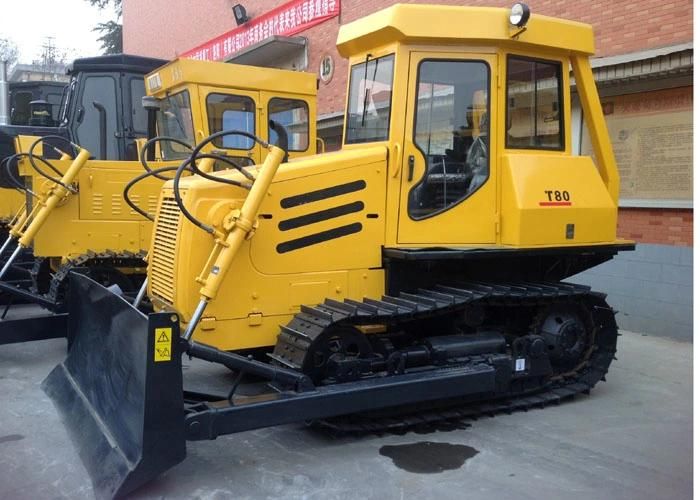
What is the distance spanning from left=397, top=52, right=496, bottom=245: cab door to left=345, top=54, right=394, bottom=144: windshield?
0.68 ft

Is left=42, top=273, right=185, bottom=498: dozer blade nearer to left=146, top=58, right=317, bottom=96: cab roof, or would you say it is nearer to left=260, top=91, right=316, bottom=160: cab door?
left=146, top=58, right=317, bottom=96: cab roof

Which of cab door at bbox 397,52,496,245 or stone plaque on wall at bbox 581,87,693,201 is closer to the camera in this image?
cab door at bbox 397,52,496,245

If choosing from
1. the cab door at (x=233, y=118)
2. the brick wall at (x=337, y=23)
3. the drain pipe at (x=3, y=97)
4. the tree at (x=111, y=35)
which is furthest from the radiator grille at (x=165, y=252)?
the tree at (x=111, y=35)

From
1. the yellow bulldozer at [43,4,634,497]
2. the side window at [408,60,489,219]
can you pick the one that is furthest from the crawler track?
the side window at [408,60,489,219]

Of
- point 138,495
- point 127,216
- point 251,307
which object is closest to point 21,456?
point 138,495

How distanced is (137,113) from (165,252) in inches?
199

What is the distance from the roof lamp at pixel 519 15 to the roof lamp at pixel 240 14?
44.0 feet

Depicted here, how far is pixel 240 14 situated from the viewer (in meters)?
17.4

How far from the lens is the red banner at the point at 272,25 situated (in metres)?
14.9

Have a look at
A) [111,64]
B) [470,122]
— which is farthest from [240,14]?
[470,122]

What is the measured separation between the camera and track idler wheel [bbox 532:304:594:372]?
5.69 meters

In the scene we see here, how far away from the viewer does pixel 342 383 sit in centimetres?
468

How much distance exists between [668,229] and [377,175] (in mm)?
4465

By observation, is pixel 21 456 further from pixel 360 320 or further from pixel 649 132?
pixel 649 132
